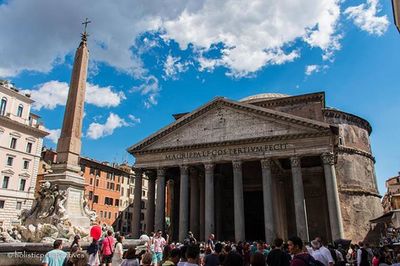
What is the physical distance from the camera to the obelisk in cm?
800

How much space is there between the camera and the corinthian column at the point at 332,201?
59.9 feet

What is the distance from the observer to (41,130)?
32250 mm

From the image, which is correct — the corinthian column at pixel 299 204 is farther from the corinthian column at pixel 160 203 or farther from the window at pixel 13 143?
the window at pixel 13 143

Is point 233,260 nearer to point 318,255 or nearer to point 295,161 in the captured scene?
point 318,255

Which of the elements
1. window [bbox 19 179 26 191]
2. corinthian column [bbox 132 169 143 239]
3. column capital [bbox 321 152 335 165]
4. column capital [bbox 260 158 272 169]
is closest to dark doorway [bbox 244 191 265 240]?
column capital [bbox 260 158 272 169]

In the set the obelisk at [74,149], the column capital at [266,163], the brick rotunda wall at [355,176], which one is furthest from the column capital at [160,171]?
the brick rotunda wall at [355,176]

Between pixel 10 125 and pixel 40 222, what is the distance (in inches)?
1002

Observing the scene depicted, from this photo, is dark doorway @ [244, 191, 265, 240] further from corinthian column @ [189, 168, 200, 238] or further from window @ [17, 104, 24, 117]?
window @ [17, 104, 24, 117]

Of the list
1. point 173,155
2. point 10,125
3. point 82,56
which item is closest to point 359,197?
point 173,155

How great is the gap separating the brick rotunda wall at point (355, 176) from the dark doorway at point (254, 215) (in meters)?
7.91

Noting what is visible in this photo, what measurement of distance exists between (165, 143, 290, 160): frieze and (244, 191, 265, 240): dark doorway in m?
6.94

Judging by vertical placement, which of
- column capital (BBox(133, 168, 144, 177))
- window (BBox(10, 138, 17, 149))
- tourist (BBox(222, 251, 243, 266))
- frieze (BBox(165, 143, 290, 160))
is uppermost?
window (BBox(10, 138, 17, 149))

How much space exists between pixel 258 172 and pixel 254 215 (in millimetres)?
3768

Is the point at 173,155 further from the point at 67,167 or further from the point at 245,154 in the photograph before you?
the point at 67,167
